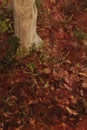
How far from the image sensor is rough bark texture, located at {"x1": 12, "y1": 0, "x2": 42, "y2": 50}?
4.94 meters

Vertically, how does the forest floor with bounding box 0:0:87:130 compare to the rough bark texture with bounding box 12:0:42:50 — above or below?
below

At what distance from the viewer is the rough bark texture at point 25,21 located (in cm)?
494

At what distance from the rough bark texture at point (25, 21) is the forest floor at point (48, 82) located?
0.75ft

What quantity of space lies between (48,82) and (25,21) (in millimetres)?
1143

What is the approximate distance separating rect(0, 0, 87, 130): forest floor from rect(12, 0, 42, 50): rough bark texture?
0.75ft

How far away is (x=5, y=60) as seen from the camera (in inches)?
214

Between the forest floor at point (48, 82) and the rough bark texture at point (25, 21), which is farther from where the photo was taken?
the forest floor at point (48, 82)

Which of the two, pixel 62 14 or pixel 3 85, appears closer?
pixel 3 85

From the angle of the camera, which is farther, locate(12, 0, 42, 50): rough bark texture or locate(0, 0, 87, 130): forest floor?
locate(0, 0, 87, 130): forest floor

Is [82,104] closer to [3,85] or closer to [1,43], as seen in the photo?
[3,85]

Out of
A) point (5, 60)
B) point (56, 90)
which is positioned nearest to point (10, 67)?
point (5, 60)

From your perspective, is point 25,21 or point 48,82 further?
point 48,82

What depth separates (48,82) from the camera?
541 cm

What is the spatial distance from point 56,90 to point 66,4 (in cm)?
214
